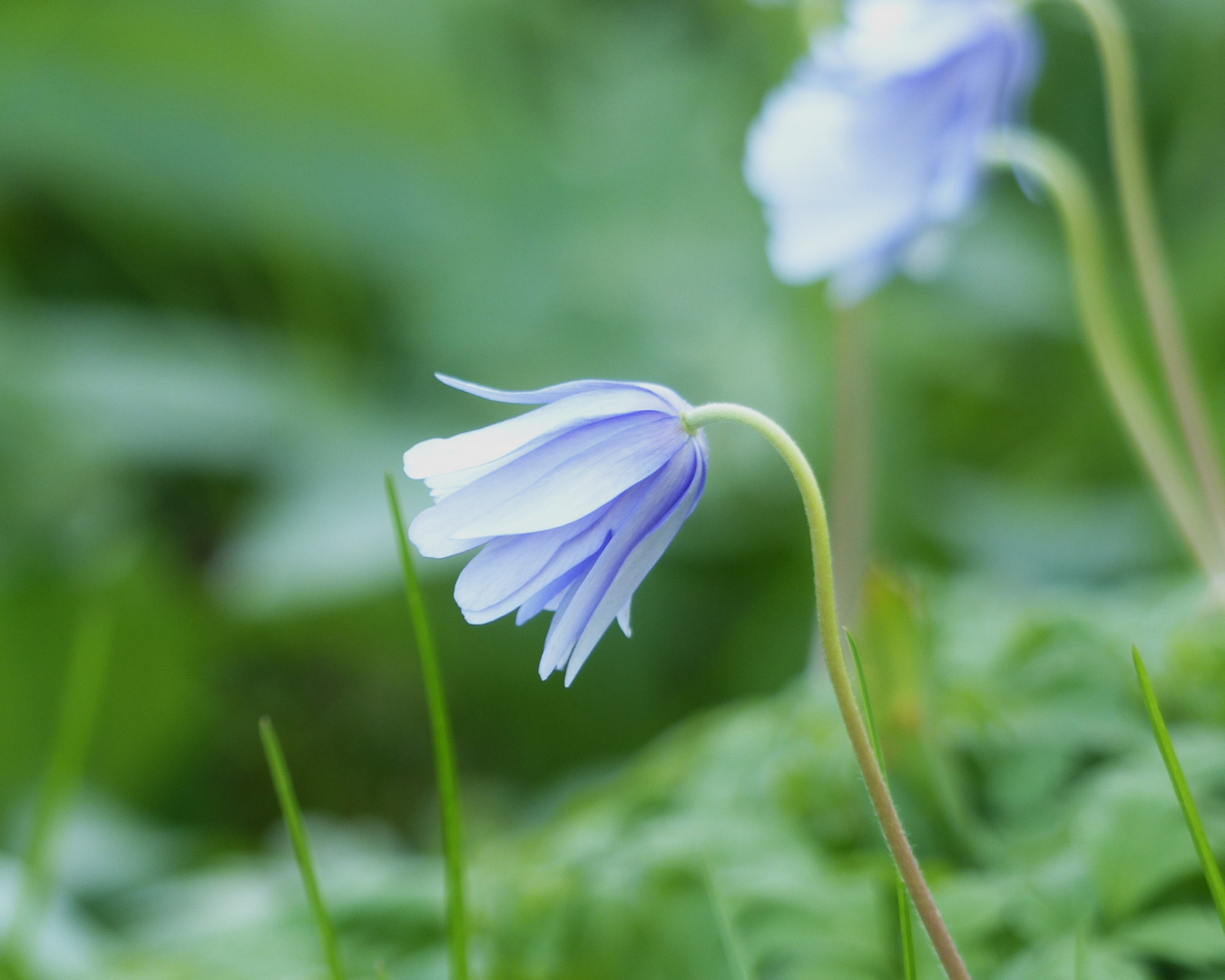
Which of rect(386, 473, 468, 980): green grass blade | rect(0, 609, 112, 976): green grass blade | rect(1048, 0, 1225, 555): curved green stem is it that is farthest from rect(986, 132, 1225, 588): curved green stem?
rect(0, 609, 112, 976): green grass blade

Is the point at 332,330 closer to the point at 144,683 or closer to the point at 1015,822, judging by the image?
the point at 144,683

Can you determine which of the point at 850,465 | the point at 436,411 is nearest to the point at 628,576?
the point at 850,465

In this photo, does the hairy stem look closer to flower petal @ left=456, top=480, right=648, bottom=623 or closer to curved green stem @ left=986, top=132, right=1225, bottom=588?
curved green stem @ left=986, top=132, right=1225, bottom=588

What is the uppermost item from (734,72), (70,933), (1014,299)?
(734,72)

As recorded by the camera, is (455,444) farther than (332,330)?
No

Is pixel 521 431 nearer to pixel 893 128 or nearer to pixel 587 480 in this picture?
pixel 587 480

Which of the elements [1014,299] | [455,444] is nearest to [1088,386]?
[1014,299]
